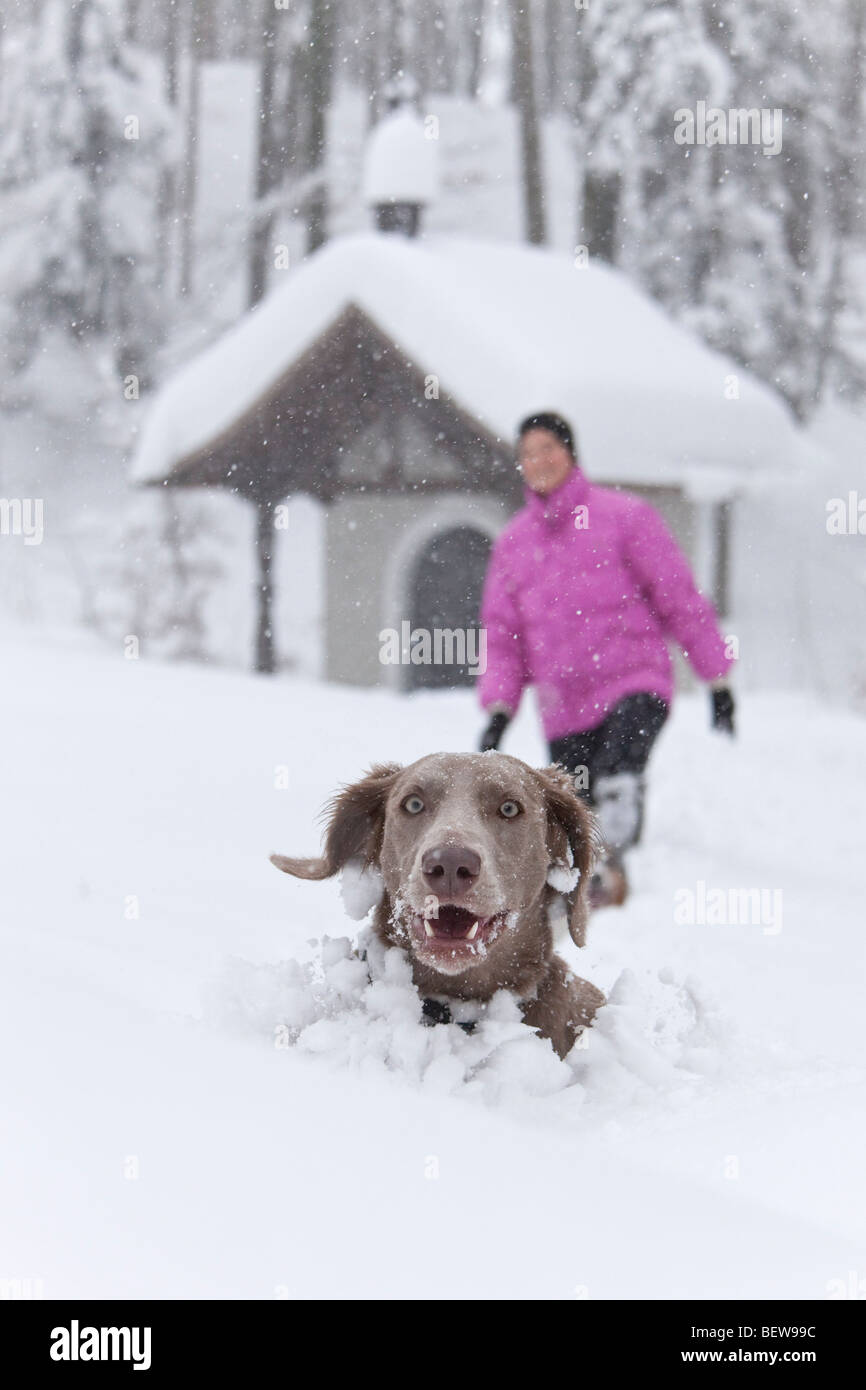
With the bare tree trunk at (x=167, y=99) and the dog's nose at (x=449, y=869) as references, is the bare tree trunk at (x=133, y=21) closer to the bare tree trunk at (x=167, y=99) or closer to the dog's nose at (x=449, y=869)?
the bare tree trunk at (x=167, y=99)

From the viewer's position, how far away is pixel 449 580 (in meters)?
15.8

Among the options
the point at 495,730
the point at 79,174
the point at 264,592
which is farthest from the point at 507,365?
the point at 79,174

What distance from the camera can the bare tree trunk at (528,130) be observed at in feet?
71.8

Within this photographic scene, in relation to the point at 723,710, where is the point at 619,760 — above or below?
below

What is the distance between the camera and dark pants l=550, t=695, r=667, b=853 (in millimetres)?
5527

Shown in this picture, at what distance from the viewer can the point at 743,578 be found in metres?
29.2

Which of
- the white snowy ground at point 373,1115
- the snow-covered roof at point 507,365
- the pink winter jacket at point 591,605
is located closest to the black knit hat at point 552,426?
the pink winter jacket at point 591,605

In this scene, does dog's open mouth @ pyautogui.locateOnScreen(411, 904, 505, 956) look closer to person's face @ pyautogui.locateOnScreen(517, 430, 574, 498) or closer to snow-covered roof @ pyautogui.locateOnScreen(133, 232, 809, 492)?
person's face @ pyautogui.locateOnScreen(517, 430, 574, 498)

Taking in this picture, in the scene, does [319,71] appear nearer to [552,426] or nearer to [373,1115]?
[552,426]

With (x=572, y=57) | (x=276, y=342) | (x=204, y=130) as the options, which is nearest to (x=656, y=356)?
(x=276, y=342)

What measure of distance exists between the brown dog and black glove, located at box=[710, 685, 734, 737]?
206 centimetres

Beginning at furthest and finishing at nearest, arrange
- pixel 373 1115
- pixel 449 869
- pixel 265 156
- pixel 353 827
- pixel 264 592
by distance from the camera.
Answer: pixel 265 156, pixel 264 592, pixel 353 827, pixel 449 869, pixel 373 1115

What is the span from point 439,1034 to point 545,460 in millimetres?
2864
